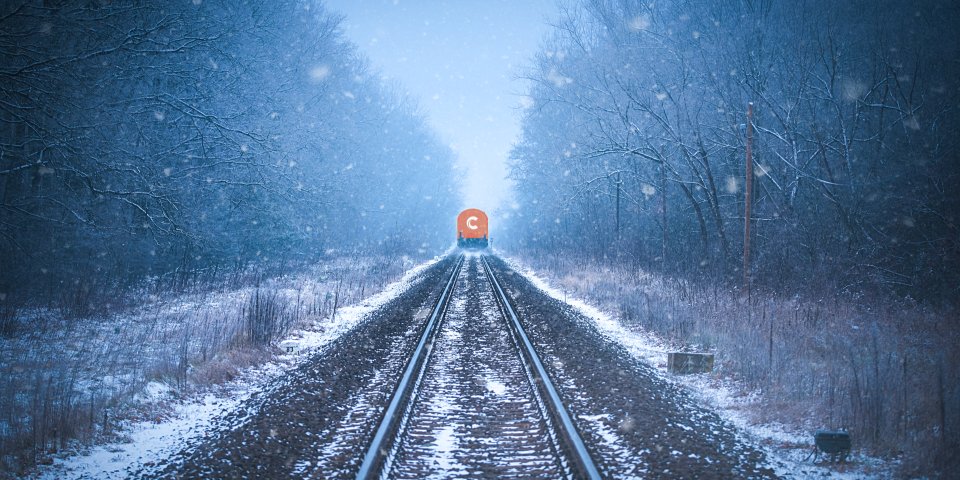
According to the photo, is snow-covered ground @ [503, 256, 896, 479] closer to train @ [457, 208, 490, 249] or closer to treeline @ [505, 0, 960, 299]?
treeline @ [505, 0, 960, 299]

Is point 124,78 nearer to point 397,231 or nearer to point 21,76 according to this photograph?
point 21,76

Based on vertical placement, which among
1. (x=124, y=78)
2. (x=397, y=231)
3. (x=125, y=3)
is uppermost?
(x=125, y=3)

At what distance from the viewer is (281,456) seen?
14.9 feet

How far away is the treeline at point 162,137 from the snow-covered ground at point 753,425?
1024cm

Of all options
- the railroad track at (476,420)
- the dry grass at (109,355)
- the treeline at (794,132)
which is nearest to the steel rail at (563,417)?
the railroad track at (476,420)

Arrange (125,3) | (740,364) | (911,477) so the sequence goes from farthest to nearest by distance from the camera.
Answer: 1. (125,3)
2. (740,364)
3. (911,477)

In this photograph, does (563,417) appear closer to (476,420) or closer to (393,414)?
(476,420)

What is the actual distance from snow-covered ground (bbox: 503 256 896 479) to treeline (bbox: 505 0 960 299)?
20.5 feet

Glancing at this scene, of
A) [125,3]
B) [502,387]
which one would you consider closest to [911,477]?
[502,387]

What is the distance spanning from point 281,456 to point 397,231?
41781mm

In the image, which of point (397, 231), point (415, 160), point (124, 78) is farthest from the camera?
point (415, 160)

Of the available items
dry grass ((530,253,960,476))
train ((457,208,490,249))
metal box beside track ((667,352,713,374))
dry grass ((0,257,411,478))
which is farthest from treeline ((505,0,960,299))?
train ((457,208,490,249))

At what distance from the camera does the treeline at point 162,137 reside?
950 centimetres

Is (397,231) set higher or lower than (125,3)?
lower
